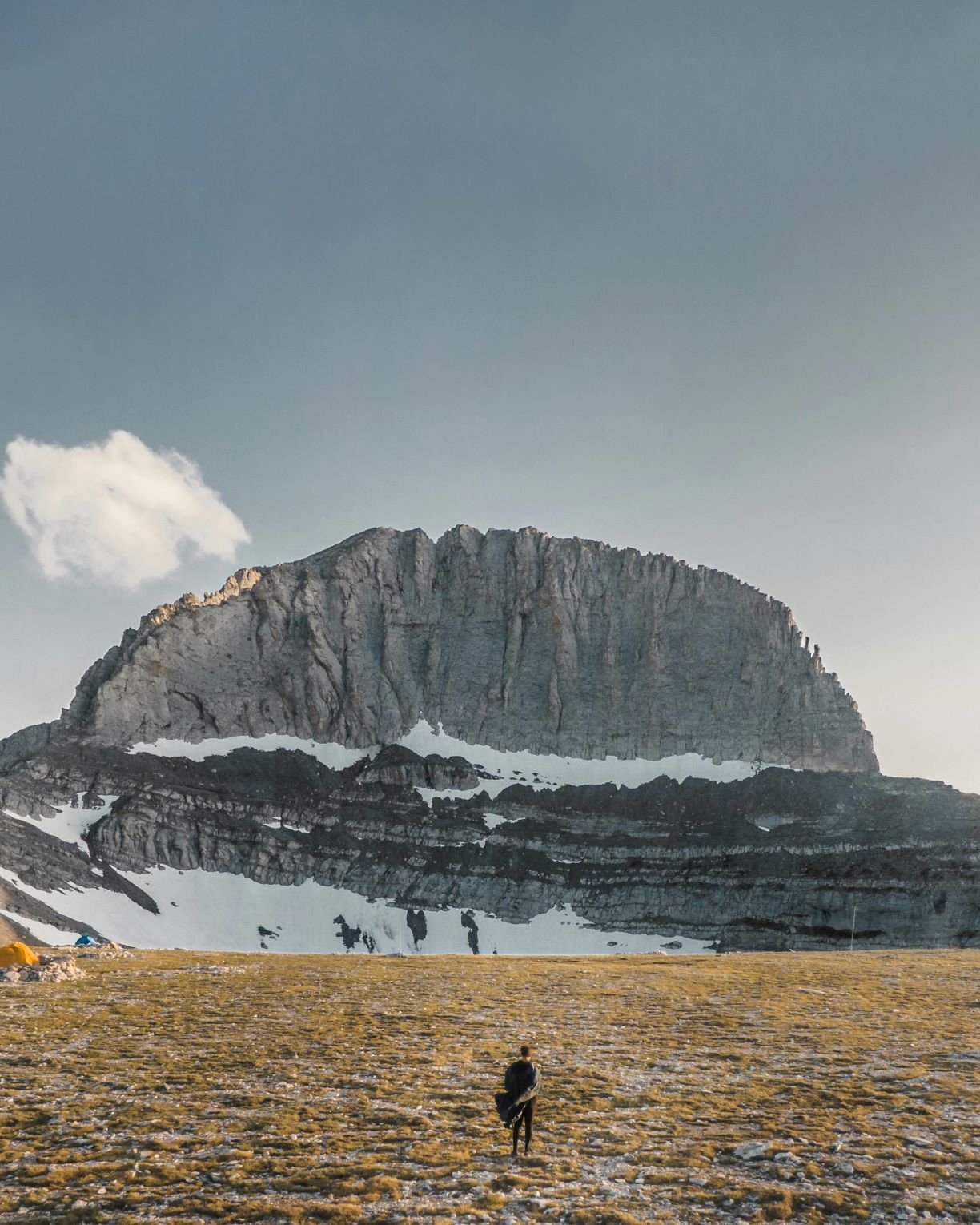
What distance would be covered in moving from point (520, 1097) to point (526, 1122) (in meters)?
0.59

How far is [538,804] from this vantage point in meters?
194

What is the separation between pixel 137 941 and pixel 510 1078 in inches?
5066

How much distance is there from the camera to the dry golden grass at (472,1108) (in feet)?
42.7

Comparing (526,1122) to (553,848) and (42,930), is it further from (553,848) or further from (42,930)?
(553,848)

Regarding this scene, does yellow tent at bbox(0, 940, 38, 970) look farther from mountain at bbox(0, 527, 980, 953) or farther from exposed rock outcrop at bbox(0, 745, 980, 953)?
exposed rock outcrop at bbox(0, 745, 980, 953)

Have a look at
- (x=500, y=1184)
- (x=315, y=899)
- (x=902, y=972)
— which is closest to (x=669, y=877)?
(x=315, y=899)

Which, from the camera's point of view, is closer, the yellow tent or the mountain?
the yellow tent

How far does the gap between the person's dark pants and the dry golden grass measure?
0.30m

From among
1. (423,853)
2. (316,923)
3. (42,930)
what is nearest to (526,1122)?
(42,930)

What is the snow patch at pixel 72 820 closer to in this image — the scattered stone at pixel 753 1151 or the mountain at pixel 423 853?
the mountain at pixel 423 853

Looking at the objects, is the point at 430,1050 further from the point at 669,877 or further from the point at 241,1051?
Answer: the point at 669,877

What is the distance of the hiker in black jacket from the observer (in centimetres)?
1538

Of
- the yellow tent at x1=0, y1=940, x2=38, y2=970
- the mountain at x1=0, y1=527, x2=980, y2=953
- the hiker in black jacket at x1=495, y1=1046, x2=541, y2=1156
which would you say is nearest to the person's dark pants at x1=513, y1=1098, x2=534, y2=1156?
the hiker in black jacket at x1=495, y1=1046, x2=541, y2=1156

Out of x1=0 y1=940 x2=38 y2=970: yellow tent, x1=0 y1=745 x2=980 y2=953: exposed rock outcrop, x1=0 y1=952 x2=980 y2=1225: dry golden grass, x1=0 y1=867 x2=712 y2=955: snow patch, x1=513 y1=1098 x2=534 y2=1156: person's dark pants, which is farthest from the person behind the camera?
x1=0 y1=745 x2=980 y2=953: exposed rock outcrop
